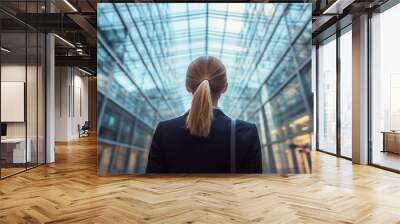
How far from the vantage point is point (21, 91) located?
7391 millimetres

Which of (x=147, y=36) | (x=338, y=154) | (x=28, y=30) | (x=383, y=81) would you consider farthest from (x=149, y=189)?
(x=338, y=154)

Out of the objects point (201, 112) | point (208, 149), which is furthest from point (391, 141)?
point (201, 112)

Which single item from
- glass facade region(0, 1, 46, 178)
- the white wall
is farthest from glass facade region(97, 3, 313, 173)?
the white wall

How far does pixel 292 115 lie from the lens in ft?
21.9

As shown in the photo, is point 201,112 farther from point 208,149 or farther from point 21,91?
point 21,91

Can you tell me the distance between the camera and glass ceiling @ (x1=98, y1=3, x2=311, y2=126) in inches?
261

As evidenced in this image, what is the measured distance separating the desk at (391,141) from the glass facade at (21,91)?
7.44 m

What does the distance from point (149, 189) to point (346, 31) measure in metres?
6.80

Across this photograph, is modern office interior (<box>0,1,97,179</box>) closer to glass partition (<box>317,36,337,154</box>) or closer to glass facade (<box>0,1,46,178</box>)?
glass facade (<box>0,1,46,178</box>)

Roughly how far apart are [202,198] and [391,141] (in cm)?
476

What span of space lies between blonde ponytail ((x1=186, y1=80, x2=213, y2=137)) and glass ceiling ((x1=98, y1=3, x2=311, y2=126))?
168mm

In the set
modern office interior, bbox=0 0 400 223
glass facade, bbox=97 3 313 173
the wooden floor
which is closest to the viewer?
the wooden floor

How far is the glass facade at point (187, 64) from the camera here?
6621 mm

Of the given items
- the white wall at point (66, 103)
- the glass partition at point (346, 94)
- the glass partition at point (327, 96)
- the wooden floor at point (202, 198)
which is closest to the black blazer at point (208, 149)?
the wooden floor at point (202, 198)
